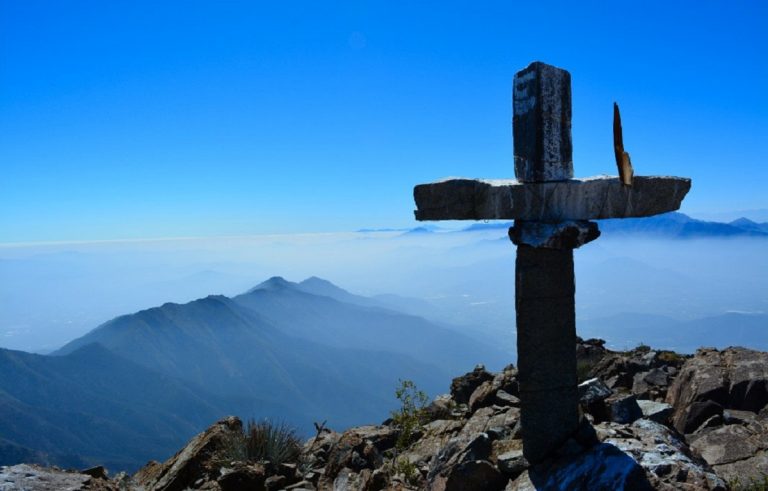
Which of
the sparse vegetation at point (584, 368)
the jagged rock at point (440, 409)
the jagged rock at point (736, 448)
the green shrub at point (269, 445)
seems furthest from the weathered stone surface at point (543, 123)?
the sparse vegetation at point (584, 368)

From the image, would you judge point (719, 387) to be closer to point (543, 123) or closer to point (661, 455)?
point (661, 455)

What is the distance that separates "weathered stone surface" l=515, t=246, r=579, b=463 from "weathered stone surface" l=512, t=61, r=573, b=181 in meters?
1.19

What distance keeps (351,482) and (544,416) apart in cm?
406

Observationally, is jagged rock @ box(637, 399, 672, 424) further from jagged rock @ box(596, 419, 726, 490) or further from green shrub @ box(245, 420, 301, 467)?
green shrub @ box(245, 420, 301, 467)

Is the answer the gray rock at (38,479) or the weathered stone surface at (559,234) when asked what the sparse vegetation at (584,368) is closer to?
the weathered stone surface at (559,234)

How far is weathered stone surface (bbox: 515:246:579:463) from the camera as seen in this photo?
292 inches

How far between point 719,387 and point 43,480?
1365 centimetres

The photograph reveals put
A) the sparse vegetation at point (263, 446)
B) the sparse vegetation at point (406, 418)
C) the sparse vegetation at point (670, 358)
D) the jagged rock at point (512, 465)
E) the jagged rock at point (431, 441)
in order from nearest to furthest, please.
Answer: the jagged rock at point (512, 465) < the sparse vegetation at point (263, 446) < the sparse vegetation at point (406, 418) < the jagged rock at point (431, 441) < the sparse vegetation at point (670, 358)

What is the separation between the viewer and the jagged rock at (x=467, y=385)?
1523 centimetres

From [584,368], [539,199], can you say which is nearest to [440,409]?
[584,368]

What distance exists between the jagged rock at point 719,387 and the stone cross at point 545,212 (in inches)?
209

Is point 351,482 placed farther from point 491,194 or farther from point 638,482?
point 491,194

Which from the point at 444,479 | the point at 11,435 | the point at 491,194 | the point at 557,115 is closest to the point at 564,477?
the point at 444,479

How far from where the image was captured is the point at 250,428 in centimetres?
1058
